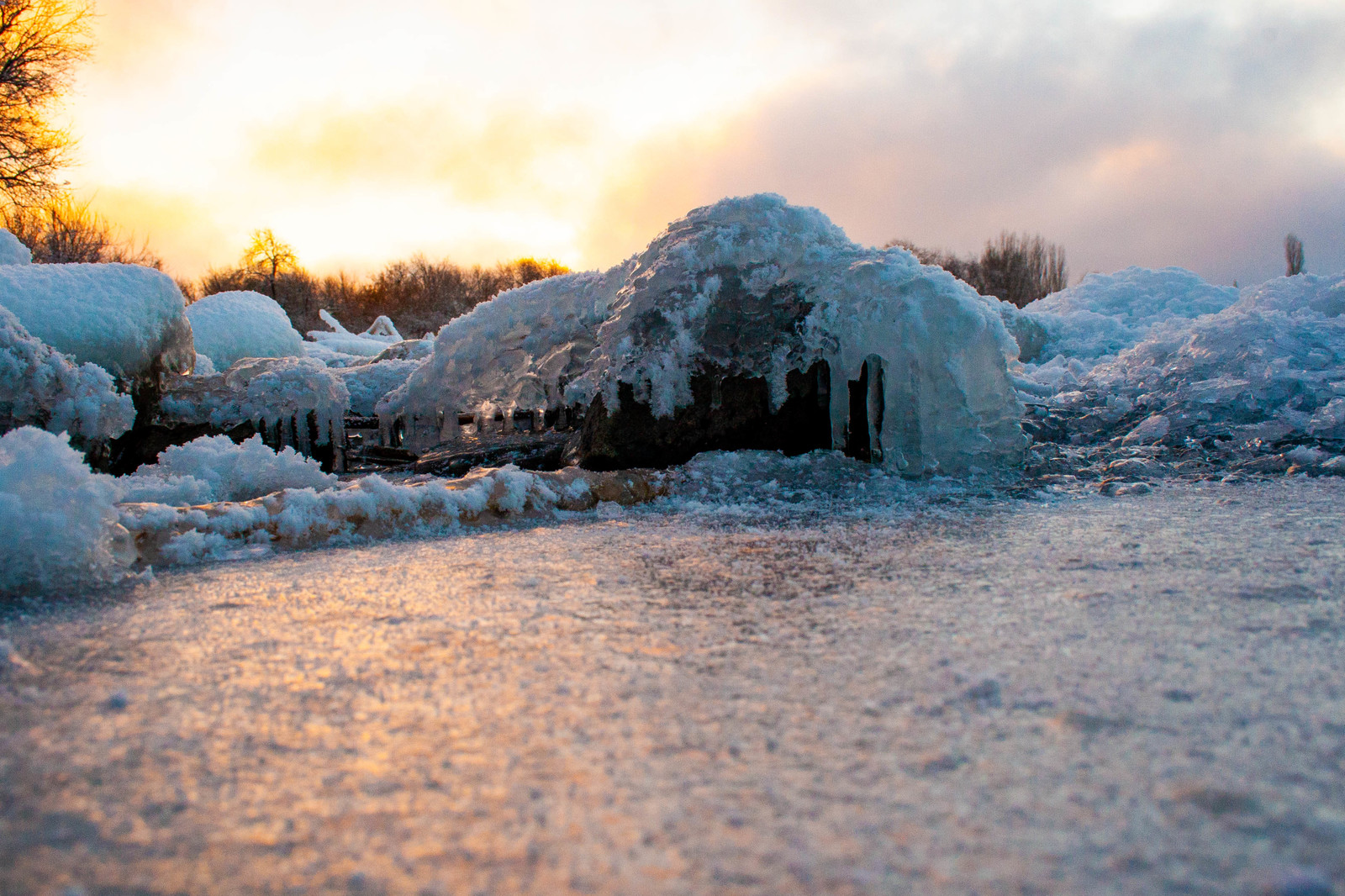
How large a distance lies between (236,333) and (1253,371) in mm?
6794

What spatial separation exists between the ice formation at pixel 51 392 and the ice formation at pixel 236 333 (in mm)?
3357

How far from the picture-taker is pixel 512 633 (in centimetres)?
98

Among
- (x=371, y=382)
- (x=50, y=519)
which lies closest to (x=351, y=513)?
(x=50, y=519)

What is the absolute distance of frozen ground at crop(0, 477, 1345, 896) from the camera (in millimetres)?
511

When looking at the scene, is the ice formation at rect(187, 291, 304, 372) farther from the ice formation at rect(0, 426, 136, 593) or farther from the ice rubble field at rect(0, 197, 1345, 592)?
the ice formation at rect(0, 426, 136, 593)

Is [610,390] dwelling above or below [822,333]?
below

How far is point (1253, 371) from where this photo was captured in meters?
3.17

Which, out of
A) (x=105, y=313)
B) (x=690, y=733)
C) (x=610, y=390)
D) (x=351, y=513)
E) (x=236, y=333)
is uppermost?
(x=236, y=333)

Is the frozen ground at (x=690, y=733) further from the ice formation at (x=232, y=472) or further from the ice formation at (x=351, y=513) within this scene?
the ice formation at (x=232, y=472)

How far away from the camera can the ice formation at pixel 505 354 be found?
3676 millimetres

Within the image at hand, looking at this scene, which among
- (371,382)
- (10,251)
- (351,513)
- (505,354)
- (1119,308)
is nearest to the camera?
(351,513)

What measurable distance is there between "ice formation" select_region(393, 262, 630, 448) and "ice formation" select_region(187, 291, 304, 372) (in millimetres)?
3195

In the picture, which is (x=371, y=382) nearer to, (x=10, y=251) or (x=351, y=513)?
(x=10, y=251)

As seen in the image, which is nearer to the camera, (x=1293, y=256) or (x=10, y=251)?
(x=10, y=251)
